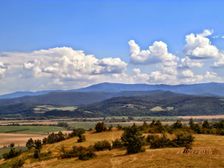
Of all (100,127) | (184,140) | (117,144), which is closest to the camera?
(184,140)

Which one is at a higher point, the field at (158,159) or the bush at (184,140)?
the bush at (184,140)

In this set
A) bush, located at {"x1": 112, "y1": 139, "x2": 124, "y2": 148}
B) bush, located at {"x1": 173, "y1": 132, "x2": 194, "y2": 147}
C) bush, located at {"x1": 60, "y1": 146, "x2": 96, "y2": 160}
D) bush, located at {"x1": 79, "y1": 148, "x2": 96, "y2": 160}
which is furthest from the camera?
bush, located at {"x1": 112, "y1": 139, "x2": 124, "y2": 148}

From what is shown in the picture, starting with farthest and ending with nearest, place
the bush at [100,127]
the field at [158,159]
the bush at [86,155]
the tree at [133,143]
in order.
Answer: the bush at [100,127] < the bush at [86,155] < the tree at [133,143] < the field at [158,159]

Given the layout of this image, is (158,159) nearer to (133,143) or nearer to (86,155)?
(133,143)

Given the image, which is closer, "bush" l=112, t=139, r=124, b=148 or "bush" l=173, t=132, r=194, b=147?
"bush" l=173, t=132, r=194, b=147

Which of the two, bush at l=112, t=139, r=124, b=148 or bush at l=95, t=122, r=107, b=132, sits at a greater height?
bush at l=95, t=122, r=107, b=132

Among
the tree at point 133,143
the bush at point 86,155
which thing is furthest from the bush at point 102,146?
the tree at point 133,143

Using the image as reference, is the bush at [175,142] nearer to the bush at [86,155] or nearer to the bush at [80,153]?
the bush at [86,155]

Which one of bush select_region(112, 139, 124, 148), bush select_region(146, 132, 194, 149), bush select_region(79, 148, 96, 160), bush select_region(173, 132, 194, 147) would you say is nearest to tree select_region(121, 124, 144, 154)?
bush select_region(146, 132, 194, 149)

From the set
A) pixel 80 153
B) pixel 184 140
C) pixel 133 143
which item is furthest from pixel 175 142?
pixel 80 153

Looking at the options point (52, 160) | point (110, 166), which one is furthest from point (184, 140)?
point (52, 160)

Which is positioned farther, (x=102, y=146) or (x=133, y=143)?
(x=102, y=146)

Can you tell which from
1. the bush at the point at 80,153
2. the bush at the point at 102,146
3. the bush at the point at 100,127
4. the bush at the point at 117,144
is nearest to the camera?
the bush at the point at 80,153

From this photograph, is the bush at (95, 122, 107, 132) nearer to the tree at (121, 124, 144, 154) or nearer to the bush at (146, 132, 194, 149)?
the bush at (146, 132, 194, 149)
